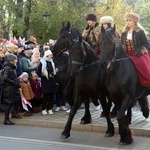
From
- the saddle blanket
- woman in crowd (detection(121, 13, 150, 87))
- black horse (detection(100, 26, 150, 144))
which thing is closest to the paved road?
black horse (detection(100, 26, 150, 144))

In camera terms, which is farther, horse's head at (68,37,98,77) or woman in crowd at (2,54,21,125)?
woman in crowd at (2,54,21,125)

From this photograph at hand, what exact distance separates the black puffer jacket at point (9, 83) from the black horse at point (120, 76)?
2988 mm

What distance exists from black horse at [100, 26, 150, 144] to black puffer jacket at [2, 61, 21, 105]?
2.99m

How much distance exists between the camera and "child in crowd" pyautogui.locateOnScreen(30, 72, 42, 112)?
1034 centimetres

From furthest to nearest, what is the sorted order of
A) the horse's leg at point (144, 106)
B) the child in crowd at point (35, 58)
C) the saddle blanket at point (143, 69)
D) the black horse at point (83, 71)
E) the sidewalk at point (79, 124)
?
the child in crowd at point (35, 58) < the horse's leg at point (144, 106) < the sidewalk at point (79, 124) < the black horse at point (83, 71) < the saddle blanket at point (143, 69)

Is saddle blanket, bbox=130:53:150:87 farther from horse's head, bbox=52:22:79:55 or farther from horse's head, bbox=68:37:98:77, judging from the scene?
horse's head, bbox=52:22:79:55

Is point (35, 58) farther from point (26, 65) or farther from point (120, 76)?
point (120, 76)

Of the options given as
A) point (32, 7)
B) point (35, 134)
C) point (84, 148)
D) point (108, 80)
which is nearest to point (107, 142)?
point (84, 148)

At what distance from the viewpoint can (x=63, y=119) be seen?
365 inches

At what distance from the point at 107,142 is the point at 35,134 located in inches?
73.1

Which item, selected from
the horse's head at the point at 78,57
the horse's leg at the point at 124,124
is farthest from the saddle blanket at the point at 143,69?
the horse's head at the point at 78,57

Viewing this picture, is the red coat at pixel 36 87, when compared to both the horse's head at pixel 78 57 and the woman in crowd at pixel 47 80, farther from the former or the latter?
the horse's head at pixel 78 57

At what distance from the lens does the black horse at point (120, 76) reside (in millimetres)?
6867

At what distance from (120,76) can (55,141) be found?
6.50 ft
